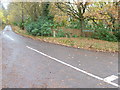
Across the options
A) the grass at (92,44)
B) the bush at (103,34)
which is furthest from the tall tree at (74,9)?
the grass at (92,44)

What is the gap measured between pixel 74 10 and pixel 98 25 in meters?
3.32

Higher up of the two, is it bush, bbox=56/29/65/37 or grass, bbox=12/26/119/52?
bush, bbox=56/29/65/37

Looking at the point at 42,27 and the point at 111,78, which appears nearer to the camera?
the point at 111,78

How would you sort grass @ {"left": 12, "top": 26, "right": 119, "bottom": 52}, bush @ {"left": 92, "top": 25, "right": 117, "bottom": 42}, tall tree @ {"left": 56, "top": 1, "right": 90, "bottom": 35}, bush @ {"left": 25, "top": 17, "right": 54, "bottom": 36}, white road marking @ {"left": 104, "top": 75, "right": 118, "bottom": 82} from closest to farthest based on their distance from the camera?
white road marking @ {"left": 104, "top": 75, "right": 118, "bottom": 82} → grass @ {"left": 12, "top": 26, "right": 119, "bottom": 52} → bush @ {"left": 92, "top": 25, "right": 117, "bottom": 42} → tall tree @ {"left": 56, "top": 1, "right": 90, "bottom": 35} → bush @ {"left": 25, "top": 17, "right": 54, "bottom": 36}

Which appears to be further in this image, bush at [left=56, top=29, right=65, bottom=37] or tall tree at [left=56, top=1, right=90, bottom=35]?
bush at [left=56, top=29, right=65, bottom=37]

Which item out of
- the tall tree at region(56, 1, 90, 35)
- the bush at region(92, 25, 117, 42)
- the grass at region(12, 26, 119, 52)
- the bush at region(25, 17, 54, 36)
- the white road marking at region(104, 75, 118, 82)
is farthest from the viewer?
the bush at region(25, 17, 54, 36)

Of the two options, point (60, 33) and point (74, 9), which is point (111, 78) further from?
point (74, 9)

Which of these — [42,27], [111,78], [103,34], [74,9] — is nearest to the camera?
[111,78]

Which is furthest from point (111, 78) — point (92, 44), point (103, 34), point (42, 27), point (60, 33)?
point (42, 27)

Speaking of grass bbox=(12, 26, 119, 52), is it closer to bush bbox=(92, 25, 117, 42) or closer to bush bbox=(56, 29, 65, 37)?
bush bbox=(92, 25, 117, 42)

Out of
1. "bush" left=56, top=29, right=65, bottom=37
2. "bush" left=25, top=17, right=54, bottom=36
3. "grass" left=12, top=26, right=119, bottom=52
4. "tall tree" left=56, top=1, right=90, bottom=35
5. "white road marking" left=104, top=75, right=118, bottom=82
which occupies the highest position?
"tall tree" left=56, top=1, right=90, bottom=35

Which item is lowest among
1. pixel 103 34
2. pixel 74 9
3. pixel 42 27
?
pixel 103 34

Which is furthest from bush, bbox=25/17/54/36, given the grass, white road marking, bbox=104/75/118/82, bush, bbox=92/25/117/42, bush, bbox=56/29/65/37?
white road marking, bbox=104/75/118/82

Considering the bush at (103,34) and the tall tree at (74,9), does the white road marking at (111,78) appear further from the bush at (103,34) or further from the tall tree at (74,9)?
the tall tree at (74,9)
